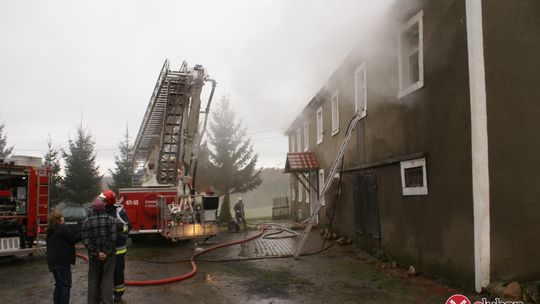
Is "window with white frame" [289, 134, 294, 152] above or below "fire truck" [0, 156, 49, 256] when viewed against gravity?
above

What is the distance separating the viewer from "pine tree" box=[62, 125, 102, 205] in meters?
23.1

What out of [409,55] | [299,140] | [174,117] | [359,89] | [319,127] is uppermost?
[409,55]

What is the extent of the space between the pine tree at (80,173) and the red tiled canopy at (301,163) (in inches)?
505

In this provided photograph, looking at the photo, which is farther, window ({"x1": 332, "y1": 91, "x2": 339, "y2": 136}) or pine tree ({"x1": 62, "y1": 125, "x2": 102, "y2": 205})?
pine tree ({"x1": 62, "y1": 125, "x2": 102, "y2": 205})

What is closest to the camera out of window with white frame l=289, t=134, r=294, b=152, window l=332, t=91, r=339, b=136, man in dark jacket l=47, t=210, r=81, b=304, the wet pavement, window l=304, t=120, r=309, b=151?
man in dark jacket l=47, t=210, r=81, b=304

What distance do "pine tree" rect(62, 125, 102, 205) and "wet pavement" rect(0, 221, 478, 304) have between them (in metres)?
13.0

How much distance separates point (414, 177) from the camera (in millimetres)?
7918

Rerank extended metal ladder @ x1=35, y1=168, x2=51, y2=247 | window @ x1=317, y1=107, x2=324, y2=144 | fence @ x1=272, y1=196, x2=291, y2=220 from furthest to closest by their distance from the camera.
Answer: fence @ x1=272, y1=196, x2=291, y2=220 < window @ x1=317, y1=107, x2=324, y2=144 < extended metal ladder @ x1=35, y1=168, x2=51, y2=247

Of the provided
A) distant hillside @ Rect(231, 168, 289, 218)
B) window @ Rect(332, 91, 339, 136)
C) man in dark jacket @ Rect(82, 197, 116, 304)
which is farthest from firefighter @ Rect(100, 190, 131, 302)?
distant hillside @ Rect(231, 168, 289, 218)

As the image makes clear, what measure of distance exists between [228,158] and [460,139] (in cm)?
2354

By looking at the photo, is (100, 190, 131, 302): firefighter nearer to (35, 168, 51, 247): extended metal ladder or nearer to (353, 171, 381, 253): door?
(35, 168, 51, 247): extended metal ladder

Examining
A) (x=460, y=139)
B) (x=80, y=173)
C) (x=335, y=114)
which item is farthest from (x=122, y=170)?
(x=460, y=139)

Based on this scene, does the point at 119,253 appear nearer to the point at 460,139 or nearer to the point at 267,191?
the point at 460,139

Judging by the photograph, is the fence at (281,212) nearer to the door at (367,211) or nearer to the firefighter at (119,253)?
the door at (367,211)
